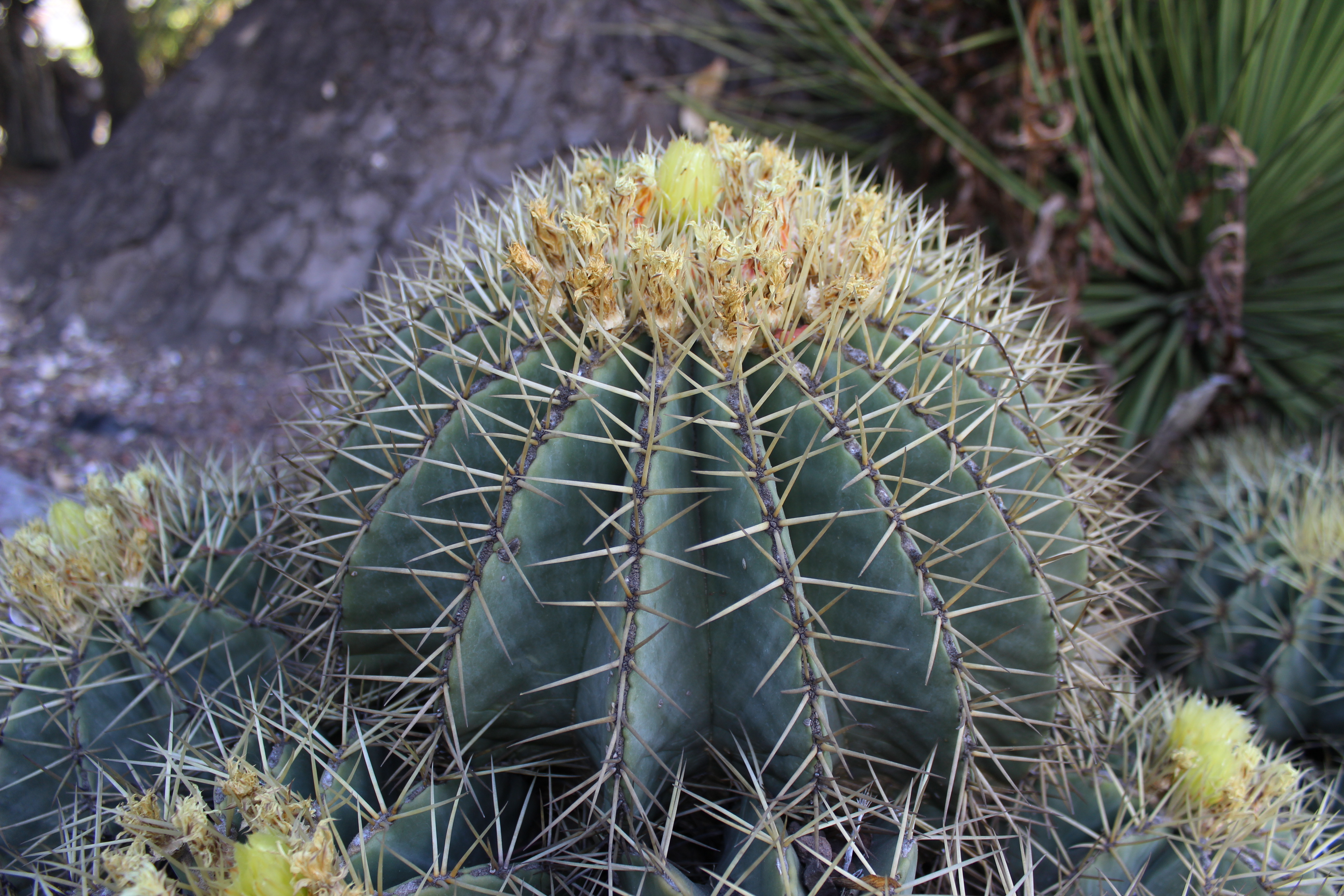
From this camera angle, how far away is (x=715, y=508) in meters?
1.18

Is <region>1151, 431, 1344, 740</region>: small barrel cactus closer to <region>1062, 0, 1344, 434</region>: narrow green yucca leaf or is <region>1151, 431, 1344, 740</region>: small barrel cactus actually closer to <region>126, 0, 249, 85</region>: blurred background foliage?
<region>1062, 0, 1344, 434</region>: narrow green yucca leaf

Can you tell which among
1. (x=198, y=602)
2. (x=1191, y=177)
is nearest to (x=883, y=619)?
(x=198, y=602)

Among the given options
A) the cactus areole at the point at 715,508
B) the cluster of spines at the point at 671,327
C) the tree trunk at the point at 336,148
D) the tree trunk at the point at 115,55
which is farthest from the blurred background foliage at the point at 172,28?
the cactus areole at the point at 715,508

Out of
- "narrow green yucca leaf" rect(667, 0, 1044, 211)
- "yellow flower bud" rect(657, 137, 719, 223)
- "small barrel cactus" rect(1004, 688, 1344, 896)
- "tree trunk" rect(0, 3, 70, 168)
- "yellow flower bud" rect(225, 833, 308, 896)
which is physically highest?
"narrow green yucca leaf" rect(667, 0, 1044, 211)

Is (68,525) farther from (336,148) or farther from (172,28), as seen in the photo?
(172,28)

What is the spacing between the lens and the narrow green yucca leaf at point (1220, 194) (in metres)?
2.77

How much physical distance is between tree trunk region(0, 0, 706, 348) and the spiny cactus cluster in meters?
2.26

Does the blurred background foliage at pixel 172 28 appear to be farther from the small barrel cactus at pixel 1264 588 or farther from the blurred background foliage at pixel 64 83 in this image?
the small barrel cactus at pixel 1264 588

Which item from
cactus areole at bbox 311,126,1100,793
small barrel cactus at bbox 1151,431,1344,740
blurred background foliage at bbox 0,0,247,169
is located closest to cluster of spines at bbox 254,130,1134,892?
cactus areole at bbox 311,126,1100,793

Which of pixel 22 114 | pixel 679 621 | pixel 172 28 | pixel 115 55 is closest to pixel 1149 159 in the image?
pixel 679 621

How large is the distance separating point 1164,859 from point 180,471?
2.10m

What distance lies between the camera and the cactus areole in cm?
113

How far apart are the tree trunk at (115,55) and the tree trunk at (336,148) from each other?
3417 mm

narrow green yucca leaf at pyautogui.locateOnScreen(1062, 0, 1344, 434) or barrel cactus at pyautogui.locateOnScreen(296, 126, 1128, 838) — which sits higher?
narrow green yucca leaf at pyautogui.locateOnScreen(1062, 0, 1344, 434)
